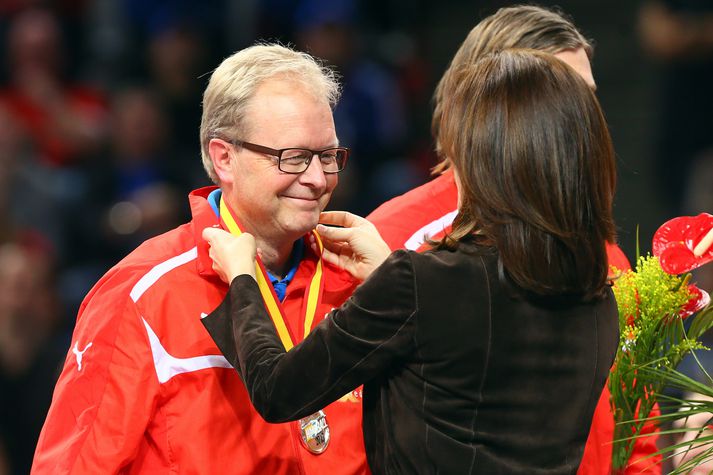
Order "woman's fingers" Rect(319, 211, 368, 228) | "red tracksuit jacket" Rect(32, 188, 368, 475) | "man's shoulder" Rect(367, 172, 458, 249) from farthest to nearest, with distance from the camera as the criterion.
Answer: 1. "man's shoulder" Rect(367, 172, 458, 249)
2. "woman's fingers" Rect(319, 211, 368, 228)
3. "red tracksuit jacket" Rect(32, 188, 368, 475)

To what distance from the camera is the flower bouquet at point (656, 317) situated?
250cm

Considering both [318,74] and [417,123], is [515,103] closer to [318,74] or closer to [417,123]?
[318,74]

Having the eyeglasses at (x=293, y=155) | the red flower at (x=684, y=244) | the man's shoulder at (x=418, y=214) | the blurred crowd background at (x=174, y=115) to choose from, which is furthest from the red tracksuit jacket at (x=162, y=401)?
the blurred crowd background at (x=174, y=115)

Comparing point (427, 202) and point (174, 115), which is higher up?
point (427, 202)

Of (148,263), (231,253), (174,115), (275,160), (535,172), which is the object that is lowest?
(174,115)

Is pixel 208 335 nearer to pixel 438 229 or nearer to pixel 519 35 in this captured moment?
pixel 438 229

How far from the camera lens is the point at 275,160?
103 inches

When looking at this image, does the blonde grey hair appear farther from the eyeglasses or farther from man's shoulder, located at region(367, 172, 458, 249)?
man's shoulder, located at region(367, 172, 458, 249)

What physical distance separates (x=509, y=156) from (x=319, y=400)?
1.93 ft

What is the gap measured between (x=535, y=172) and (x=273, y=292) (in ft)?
2.45

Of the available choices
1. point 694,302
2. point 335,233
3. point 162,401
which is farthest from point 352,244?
point 694,302

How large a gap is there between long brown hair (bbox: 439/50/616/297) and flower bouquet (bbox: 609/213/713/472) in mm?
366

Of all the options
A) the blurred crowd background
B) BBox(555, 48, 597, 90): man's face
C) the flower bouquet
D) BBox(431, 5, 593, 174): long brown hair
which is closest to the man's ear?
BBox(431, 5, 593, 174): long brown hair

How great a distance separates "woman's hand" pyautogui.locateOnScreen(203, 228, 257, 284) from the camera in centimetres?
241
